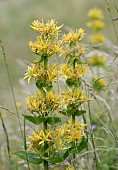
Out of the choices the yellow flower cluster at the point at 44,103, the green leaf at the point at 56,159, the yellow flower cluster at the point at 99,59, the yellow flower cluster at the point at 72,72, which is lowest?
the green leaf at the point at 56,159

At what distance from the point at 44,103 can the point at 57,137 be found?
0.59 feet

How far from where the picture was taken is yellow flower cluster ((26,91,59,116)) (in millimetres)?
2502

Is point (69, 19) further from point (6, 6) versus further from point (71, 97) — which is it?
point (71, 97)

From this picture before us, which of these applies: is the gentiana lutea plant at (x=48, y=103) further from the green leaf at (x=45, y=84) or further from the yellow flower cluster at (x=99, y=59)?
the yellow flower cluster at (x=99, y=59)

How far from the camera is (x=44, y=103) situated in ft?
8.25

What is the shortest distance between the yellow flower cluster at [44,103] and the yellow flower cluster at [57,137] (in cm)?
10

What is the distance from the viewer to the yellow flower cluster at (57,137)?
8.13ft

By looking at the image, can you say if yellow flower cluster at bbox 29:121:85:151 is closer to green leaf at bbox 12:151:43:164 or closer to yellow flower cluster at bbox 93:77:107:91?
green leaf at bbox 12:151:43:164

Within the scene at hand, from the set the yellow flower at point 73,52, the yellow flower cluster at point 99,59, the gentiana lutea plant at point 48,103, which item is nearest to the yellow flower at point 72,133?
the gentiana lutea plant at point 48,103

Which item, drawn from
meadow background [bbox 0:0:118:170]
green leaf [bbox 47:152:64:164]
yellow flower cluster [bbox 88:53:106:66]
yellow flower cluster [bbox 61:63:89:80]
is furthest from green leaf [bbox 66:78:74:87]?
meadow background [bbox 0:0:118:170]

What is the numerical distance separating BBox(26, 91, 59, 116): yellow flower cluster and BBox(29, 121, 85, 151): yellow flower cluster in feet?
0.34

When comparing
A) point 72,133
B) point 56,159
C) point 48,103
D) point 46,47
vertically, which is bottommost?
point 56,159

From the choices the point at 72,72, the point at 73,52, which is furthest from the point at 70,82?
the point at 73,52

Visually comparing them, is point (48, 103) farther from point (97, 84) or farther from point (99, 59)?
point (99, 59)
